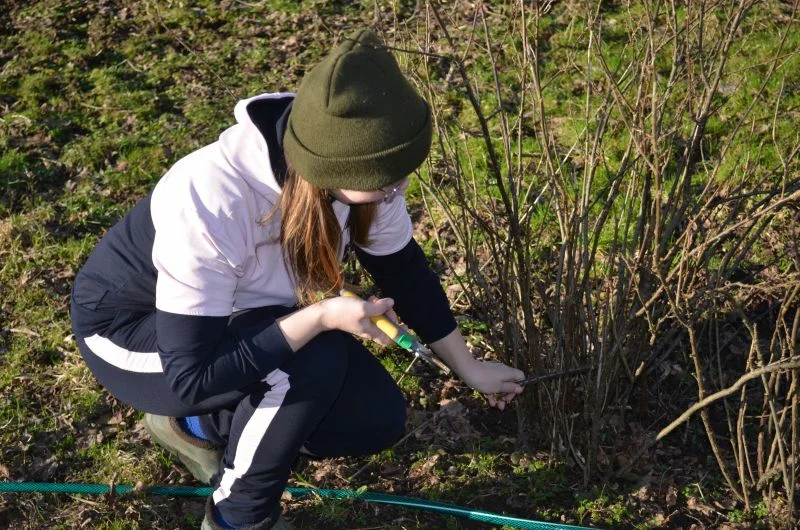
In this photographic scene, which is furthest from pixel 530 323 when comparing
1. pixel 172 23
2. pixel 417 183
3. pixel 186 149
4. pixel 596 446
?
→ pixel 172 23

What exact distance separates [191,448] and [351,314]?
0.88 meters

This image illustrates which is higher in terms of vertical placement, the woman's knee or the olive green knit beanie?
the olive green knit beanie

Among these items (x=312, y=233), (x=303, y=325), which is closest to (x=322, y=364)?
(x=303, y=325)

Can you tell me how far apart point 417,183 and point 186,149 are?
130cm

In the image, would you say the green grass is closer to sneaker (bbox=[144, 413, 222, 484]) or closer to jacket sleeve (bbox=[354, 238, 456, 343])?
sneaker (bbox=[144, 413, 222, 484])

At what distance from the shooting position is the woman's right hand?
2.20m

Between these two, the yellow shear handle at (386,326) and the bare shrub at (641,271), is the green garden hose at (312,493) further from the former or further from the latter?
the yellow shear handle at (386,326)

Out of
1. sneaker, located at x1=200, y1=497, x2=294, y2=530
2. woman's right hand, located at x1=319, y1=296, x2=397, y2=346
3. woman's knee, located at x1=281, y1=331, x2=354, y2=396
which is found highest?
woman's right hand, located at x1=319, y1=296, x2=397, y2=346

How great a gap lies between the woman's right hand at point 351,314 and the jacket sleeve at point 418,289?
0.38 metres

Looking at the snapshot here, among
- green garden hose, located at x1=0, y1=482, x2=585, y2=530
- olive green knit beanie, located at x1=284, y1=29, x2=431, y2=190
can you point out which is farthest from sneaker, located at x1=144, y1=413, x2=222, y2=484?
A: olive green knit beanie, located at x1=284, y1=29, x2=431, y2=190

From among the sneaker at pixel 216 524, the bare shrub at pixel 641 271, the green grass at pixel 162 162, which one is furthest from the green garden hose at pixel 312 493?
the bare shrub at pixel 641 271

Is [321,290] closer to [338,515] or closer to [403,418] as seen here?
[403,418]

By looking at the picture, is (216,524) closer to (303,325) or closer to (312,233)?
(303,325)

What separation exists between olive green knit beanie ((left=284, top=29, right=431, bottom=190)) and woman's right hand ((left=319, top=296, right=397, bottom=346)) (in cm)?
34
